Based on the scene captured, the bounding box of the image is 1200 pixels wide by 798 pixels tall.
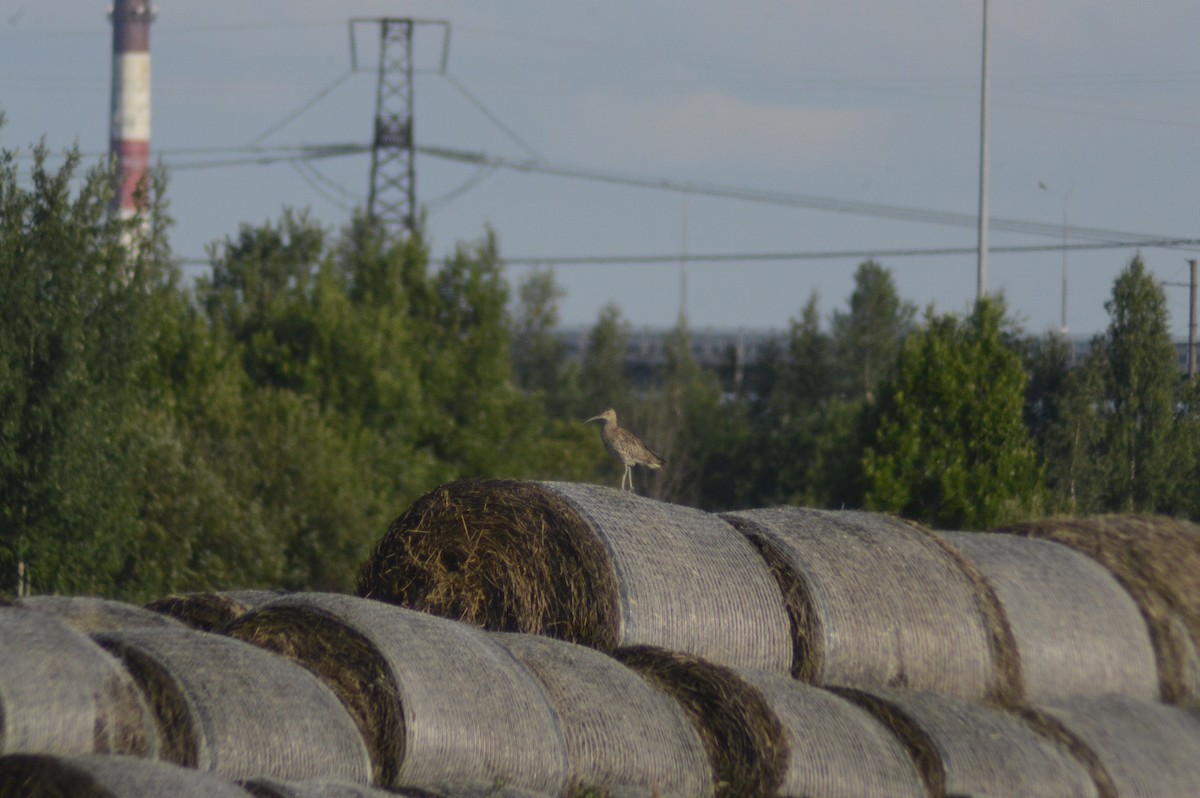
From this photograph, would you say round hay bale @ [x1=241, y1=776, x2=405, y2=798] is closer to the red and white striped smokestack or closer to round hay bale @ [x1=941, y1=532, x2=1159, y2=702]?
round hay bale @ [x1=941, y1=532, x2=1159, y2=702]

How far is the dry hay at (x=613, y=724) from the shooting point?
27.6 feet

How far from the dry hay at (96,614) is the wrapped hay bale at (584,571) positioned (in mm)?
1667

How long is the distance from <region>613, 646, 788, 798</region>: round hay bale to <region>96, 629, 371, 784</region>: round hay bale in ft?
7.45

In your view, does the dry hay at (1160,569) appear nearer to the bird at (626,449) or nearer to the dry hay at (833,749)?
the bird at (626,449)

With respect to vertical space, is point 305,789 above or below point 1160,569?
below

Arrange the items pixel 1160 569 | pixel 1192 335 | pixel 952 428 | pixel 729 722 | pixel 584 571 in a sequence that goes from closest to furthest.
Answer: pixel 729 722
pixel 584 571
pixel 1160 569
pixel 1192 335
pixel 952 428

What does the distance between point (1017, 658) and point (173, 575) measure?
20.8 metres

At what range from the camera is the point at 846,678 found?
10.4m

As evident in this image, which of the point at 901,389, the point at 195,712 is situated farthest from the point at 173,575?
the point at 195,712

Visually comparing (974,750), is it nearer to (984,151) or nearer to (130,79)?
(984,151)

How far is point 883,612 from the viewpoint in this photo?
10617 mm

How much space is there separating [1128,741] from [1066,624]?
1.11 m

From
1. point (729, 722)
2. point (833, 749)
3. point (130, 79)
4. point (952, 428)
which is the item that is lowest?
point (833, 749)

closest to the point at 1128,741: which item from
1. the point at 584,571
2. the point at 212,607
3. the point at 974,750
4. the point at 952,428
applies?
the point at 974,750
